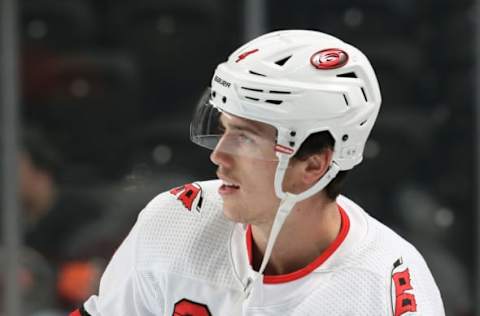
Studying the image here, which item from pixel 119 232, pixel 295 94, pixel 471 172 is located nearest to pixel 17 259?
pixel 119 232

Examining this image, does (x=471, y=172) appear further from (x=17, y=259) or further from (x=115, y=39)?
(x=17, y=259)

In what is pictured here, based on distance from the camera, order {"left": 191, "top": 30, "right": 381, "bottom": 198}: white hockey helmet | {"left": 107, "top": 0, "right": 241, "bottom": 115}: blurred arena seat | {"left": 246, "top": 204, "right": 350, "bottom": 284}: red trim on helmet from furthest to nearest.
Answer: {"left": 107, "top": 0, "right": 241, "bottom": 115}: blurred arena seat → {"left": 246, "top": 204, "right": 350, "bottom": 284}: red trim on helmet → {"left": 191, "top": 30, "right": 381, "bottom": 198}: white hockey helmet

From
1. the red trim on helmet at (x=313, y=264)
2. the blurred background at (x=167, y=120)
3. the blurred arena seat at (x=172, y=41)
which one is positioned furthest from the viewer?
the blurred arena seat at (x=172, y=41)

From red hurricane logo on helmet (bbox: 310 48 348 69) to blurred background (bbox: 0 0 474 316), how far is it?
2.08 metres

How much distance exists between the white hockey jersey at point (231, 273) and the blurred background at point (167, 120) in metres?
1.84

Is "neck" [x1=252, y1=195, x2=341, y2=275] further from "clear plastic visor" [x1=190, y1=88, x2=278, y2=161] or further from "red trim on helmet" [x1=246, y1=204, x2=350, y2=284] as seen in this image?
"clear plastic visor" [x1=190, y1=88, x2=278, y2=161]

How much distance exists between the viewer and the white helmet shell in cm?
233

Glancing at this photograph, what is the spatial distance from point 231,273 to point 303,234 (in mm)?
168

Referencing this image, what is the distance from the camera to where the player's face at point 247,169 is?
2373 mm

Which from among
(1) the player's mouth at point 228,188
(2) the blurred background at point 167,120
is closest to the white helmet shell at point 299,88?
(1) the player's mouth at point 228,188

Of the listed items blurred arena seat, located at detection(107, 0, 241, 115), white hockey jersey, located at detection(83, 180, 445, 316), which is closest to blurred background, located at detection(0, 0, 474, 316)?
blurred arena seat, located at detection(107, 0, 241, 115)

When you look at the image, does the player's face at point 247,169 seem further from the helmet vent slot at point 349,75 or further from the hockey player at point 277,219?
the helmet vent slot at point 349,75

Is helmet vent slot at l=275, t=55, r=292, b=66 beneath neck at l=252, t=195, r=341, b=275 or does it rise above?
above

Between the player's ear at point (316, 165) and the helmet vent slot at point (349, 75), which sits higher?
the helmet vent slot at point (349, 75)
